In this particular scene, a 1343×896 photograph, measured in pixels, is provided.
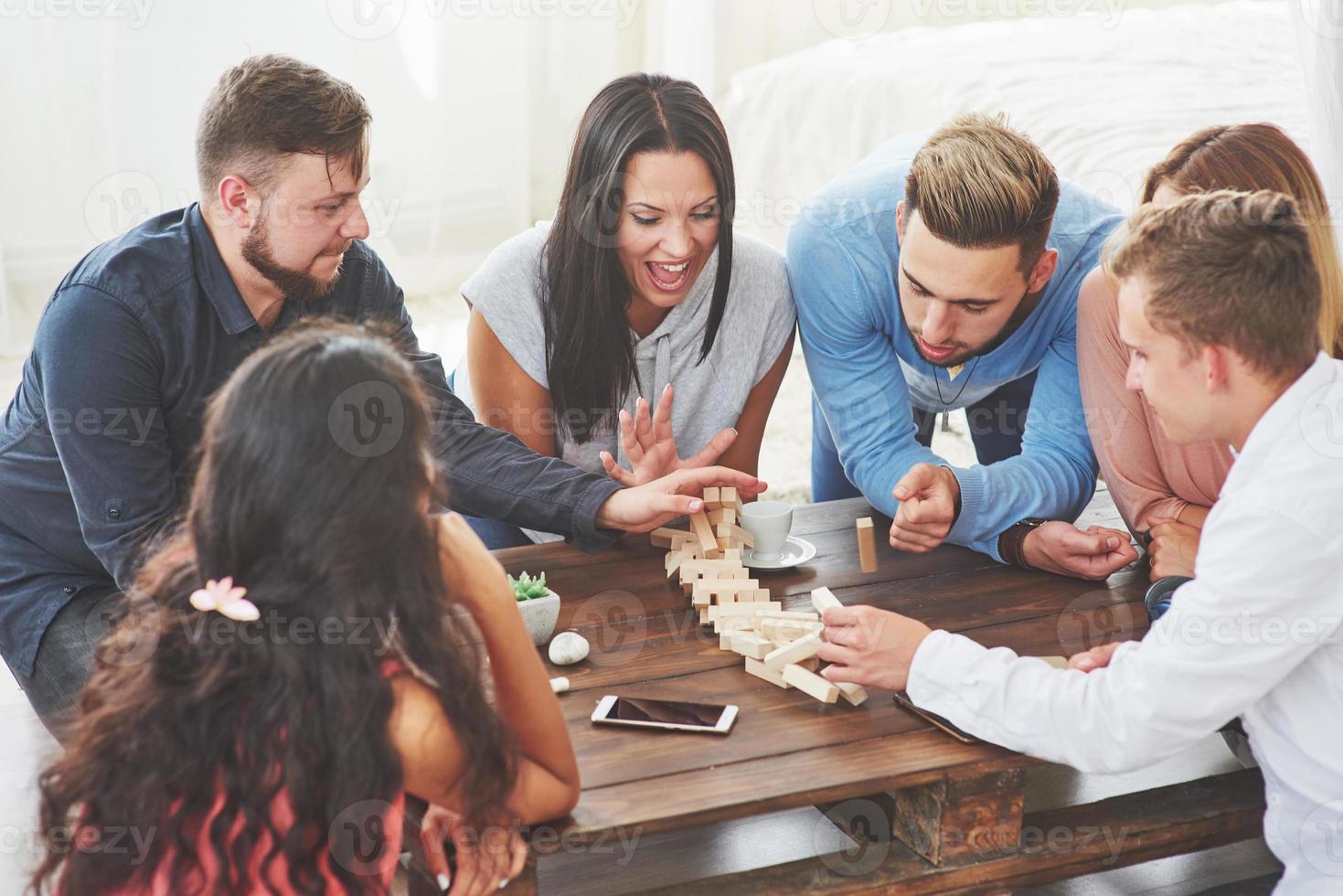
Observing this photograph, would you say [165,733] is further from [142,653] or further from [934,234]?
[934,234]

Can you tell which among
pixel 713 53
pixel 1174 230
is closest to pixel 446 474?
pixel 1174 230

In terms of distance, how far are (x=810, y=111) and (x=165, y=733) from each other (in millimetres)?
4344

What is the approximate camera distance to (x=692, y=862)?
78.3 inches

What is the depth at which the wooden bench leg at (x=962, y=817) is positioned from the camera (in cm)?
152

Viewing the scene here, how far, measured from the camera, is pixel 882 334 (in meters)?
2.42

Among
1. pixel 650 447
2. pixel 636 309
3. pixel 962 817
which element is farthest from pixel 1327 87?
pixel 962 817

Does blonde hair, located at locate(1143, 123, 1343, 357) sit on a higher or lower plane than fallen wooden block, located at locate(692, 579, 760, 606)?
higher

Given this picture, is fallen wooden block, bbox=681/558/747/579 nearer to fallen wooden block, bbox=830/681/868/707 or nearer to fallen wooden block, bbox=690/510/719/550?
fallen wooden block, bbox=690/510/719/550

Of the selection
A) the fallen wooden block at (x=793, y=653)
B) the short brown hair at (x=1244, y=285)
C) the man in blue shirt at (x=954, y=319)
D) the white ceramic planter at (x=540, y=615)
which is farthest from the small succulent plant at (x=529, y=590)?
the short brown hair at (x=1244, y=285)

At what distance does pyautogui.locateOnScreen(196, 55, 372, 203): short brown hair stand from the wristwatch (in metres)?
1.22

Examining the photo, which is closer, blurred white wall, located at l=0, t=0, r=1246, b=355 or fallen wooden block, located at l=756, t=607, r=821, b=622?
fallen wooden block, located at l=756, t=607, r=821, b=622

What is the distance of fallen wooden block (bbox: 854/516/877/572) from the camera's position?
1.97m

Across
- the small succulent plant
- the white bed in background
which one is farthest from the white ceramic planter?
the white bed in background

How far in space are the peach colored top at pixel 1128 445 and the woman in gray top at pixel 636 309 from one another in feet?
1.99
